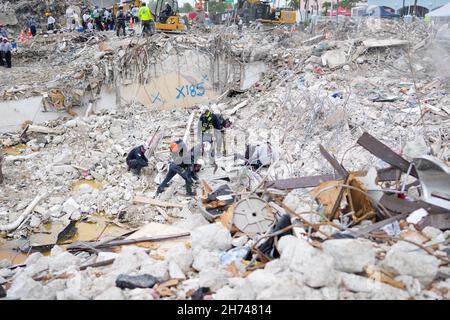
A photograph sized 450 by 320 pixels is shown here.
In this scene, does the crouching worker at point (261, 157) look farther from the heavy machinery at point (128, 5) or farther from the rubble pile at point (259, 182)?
the heavy machinery at point (128, 5)

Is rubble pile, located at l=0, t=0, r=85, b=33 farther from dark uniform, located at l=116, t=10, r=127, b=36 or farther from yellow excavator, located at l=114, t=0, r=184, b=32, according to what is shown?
yellow excavator, located at l=114, t=0, r=184, b=32

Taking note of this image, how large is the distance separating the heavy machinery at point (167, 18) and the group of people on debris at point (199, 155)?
26.4 ft

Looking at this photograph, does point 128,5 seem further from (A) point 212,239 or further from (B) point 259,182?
(A) point 212,239

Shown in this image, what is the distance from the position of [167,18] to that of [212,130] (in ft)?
28.4

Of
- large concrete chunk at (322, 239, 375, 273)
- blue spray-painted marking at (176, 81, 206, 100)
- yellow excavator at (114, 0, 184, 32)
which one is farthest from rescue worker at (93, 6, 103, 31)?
large concrete chunk at (322, 239, 375, 273)

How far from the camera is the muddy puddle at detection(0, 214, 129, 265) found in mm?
7906

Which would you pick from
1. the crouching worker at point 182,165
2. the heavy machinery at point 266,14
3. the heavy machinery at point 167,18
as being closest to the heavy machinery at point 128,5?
the heavy machinery at point 167,18

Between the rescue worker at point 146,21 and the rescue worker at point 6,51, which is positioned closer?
the rescue worker at point 146,21

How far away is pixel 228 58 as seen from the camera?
54.2 feet

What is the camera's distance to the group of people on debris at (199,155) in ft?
30.3

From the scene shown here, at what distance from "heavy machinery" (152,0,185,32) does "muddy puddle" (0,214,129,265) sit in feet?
35.5

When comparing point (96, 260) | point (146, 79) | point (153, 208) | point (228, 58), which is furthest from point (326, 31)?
point (96, 260)

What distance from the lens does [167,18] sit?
1798 centimetres
